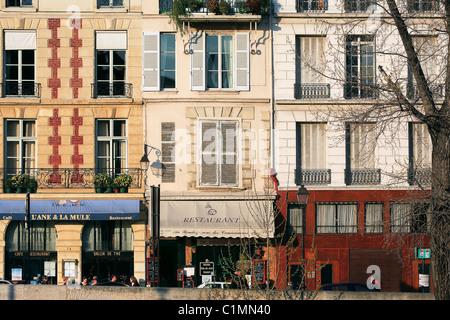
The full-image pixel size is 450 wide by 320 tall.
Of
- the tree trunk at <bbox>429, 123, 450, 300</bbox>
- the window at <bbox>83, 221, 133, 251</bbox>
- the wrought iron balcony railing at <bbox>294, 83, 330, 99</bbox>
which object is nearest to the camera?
the tree trunk at <bbox>429, 123, 450, 300</bbox>

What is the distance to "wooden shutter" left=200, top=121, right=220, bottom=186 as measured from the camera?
83.6 ft

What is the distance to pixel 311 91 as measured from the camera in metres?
25.5

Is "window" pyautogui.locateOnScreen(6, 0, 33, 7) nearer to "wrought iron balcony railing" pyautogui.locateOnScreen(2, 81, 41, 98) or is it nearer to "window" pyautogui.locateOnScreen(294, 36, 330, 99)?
"wrought iron balcony railing" pyautogui.locateOnScreen(2, 81, 41, 98)

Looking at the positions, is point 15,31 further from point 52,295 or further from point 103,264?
point 52,295

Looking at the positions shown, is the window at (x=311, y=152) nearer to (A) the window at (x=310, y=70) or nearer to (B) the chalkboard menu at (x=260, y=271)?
(A) the window at (x=310, y=70)

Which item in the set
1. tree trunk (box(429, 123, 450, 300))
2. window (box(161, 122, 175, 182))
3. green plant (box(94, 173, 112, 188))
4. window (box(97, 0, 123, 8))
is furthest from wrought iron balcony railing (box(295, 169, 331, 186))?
tree trunk (box(429, 123, 450, 300))

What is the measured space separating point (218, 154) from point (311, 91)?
13.3 ft

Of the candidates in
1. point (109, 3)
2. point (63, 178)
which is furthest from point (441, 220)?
point (109, 3)

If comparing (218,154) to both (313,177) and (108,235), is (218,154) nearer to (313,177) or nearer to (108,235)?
(313,177)

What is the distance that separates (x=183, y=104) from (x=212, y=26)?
302 cm

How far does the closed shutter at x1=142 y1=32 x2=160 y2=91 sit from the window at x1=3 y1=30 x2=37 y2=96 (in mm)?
4090

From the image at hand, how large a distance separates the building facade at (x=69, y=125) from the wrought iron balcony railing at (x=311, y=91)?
5.73m

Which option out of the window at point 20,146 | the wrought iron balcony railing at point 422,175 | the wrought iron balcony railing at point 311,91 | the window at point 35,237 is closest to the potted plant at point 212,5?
the wrought iron balcony railing at point 311,91

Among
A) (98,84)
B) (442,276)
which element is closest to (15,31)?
(98,84)
